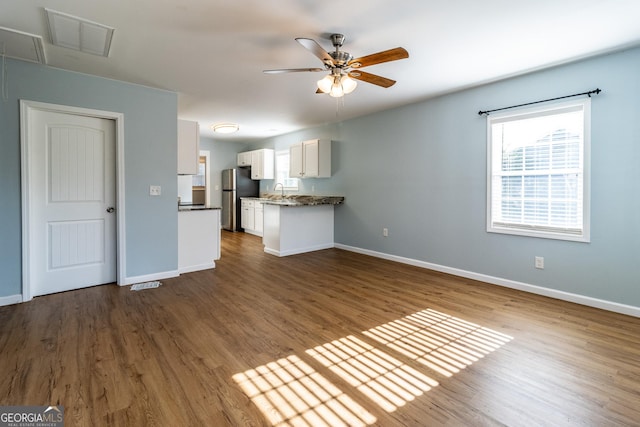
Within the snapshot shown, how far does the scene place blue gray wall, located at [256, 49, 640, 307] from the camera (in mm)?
2979

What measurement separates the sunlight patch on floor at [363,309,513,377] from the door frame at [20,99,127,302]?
3.08 m

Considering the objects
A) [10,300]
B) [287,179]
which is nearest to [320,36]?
[10,300]

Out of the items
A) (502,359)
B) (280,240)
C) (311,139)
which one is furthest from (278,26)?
(311,139)

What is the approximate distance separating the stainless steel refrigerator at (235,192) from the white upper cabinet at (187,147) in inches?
136

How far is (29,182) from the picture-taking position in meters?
3.26

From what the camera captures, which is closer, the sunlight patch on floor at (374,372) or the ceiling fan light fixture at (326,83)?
the sunlight patch on floor at (374,372)

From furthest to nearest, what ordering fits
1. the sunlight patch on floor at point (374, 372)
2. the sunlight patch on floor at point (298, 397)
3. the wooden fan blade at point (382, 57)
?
the wooden fan blade at point (382, 57), the sunlight patch on floor at point (374, 372), the sunlight patch on floor at point (298, 397)

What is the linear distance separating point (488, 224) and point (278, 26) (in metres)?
3.28

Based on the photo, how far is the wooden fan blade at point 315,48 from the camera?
219 centimetres

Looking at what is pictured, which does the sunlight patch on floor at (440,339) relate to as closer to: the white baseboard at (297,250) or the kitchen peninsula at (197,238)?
the kitchen peninsula at (197,238)

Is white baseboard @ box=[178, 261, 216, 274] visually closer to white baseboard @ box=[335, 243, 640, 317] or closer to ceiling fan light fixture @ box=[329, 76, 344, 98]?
white baseboard @ box=[335, 243, 640, 317]

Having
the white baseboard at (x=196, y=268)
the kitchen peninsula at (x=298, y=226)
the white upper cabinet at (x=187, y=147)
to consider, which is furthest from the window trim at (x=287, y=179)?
the white baseboard at (x=196, y=268)

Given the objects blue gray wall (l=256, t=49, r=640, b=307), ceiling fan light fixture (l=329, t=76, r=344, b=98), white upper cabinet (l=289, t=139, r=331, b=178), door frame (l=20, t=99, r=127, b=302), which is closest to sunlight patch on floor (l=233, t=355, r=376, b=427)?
ceiling fan light fixture (l=329, t=76, r=344, b=98)

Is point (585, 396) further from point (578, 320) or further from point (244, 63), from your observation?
point (244, 63)
